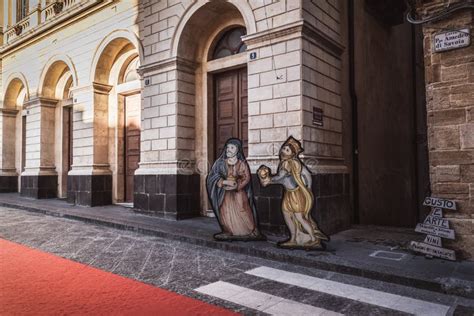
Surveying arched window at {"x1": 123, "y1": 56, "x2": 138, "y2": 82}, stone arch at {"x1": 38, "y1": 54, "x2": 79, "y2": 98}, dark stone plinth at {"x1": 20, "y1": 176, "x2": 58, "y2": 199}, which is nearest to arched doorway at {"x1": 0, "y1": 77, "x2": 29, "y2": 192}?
dark stone plinth at {"x1": 20, "y1": 176, "x2": 58, "y2": 199}

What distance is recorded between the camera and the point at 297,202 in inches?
235

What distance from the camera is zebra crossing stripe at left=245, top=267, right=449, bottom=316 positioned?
3.95 m

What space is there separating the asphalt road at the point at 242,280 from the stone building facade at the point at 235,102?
1713 mm

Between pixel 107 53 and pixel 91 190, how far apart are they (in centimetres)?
462

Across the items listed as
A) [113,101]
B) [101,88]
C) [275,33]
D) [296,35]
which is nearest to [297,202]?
[296,35]

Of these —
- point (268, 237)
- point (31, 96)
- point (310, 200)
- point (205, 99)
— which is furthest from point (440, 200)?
point (31, 96)

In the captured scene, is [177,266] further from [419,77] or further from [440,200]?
[419,77]

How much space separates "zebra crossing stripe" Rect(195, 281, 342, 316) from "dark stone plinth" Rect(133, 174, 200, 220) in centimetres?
492

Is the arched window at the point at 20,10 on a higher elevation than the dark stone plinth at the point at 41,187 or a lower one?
higher

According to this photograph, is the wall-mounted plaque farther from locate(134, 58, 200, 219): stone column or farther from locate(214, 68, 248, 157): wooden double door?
locate(134, 58, 200, 219): stone column

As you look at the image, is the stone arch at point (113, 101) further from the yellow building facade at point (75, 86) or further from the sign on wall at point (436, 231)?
the sign on wall at point (436, 231)

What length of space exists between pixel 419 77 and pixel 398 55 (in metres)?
1.68

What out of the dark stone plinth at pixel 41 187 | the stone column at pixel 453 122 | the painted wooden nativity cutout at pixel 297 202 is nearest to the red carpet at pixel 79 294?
the painted wooden nativity cutout at pixel 297 202

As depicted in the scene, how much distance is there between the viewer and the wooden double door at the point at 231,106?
9523 mm
